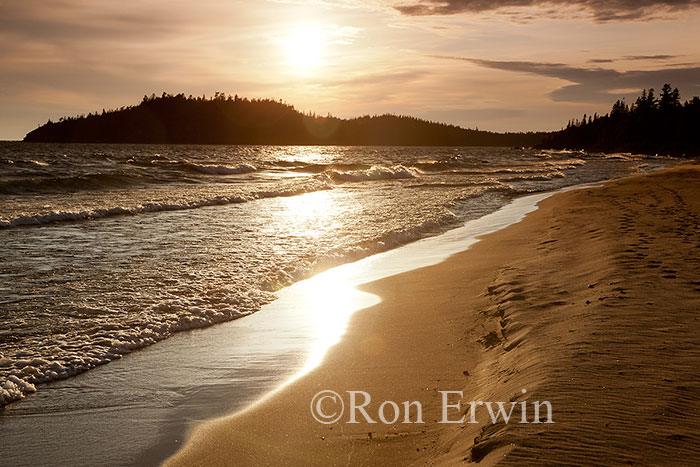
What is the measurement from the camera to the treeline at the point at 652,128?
10988cm

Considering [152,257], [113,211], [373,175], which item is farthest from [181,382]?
[373,175]

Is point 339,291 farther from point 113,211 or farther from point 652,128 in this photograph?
point 652,128

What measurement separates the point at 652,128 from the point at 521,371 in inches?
5448

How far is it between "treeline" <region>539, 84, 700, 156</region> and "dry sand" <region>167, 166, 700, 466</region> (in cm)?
10764

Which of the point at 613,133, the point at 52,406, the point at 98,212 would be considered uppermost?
the point at 613,133

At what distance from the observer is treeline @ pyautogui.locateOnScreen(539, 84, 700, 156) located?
109875mm

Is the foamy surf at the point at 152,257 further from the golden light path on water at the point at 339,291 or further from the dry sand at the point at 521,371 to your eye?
the dry sand at the point at 521,371

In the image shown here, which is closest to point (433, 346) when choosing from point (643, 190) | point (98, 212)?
A: point (98, 212)

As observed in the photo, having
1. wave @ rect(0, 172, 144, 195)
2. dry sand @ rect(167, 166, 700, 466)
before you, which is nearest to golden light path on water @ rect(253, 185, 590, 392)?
dry sand @ rect(167, 166, 700, 466)

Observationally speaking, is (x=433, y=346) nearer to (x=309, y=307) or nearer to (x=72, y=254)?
(x=309, y=307)

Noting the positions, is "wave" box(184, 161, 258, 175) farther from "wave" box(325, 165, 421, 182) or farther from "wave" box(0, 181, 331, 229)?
"wave" box(0, 181, 331, 229)

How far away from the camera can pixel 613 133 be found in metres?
141

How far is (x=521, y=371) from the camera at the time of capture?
4.43 meters

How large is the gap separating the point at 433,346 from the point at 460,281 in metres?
3.16
